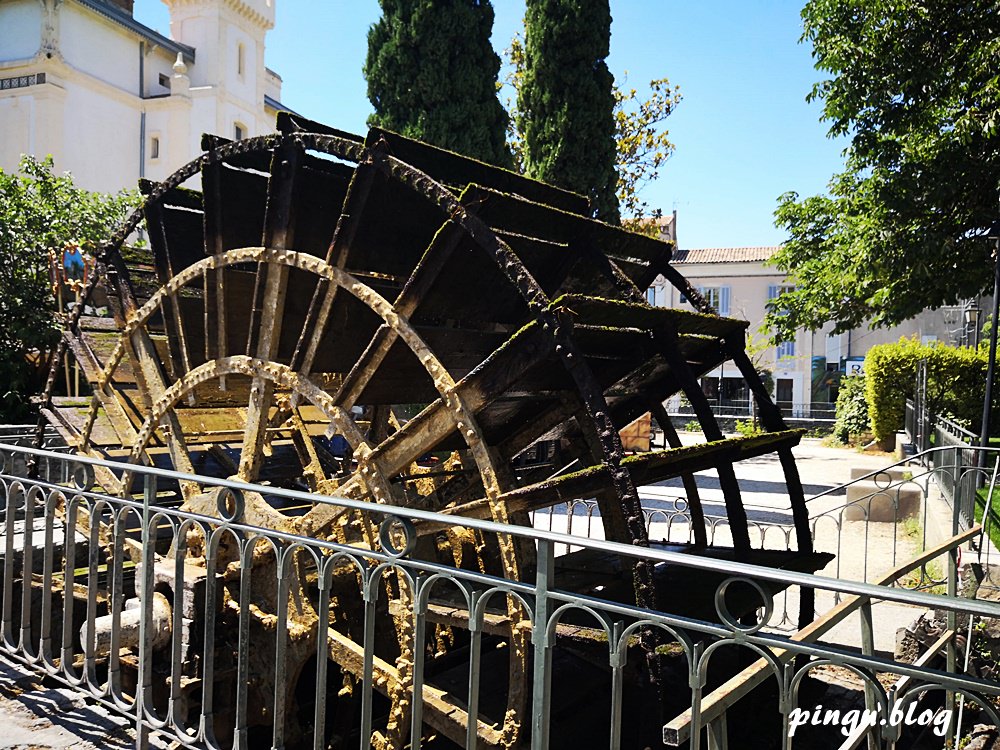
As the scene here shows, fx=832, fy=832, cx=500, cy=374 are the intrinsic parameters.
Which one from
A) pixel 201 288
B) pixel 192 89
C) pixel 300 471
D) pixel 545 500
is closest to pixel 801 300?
pixel 300 471

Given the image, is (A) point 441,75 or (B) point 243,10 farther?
(B) point 243,10

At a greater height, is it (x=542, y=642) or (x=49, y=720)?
(x=542, y=642)

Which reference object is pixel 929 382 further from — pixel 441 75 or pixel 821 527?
pixel 441 75

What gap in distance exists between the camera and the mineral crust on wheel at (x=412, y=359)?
3957mm

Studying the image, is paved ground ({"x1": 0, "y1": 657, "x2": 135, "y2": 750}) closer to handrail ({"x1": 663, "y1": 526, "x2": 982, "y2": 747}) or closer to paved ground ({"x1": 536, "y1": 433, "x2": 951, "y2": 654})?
handrail ({"x1": 663, "y1": 526, "x2": 982, "y2": 747})

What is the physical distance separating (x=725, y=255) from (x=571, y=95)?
70.5 ft

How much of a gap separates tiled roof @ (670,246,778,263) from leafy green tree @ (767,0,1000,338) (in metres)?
23.2

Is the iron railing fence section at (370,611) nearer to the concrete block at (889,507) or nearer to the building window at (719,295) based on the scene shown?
the concrete block at (889,507)

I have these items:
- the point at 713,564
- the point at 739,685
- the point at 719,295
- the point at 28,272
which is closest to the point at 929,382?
the point at 739,685

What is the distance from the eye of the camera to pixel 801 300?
41.5 feet

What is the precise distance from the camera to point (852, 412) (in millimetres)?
21344

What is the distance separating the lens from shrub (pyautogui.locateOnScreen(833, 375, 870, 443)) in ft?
68.9

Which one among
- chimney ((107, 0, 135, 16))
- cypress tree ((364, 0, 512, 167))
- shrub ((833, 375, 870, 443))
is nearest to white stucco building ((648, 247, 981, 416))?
shrub ((833, 375, 870, 443))

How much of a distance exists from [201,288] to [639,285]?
3.43 meters
